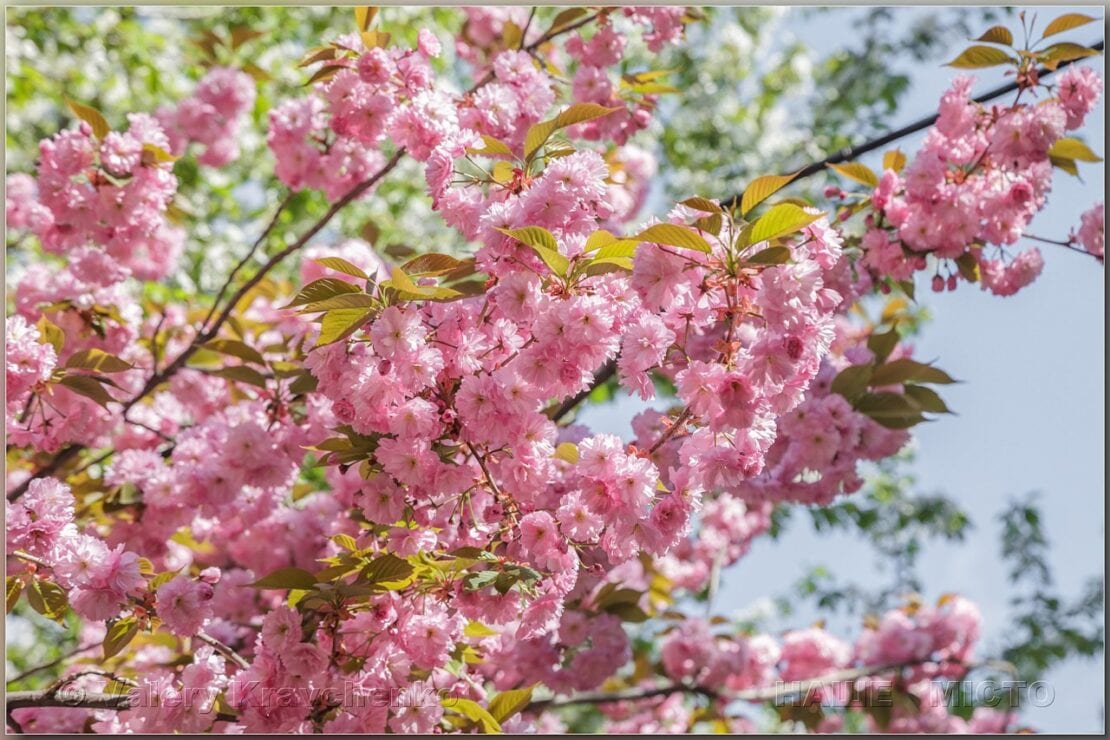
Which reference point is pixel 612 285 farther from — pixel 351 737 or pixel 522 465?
pixel 351 737

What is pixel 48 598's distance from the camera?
5.45 ft

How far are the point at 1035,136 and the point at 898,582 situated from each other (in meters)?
4.12

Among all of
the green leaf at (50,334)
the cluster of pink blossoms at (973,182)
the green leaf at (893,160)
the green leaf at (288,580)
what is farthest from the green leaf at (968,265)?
the green leaf at (50,334)

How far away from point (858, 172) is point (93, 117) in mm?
1672

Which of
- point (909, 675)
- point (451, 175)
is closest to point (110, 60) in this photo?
point (451, 175)

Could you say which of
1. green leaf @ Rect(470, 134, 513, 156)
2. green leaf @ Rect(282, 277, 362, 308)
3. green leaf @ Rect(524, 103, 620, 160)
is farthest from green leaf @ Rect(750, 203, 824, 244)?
green leaf @ Rect(282, 277, 362, 308)

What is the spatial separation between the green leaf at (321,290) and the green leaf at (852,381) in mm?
1086

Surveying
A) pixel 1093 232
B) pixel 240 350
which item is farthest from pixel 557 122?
pixel 1093 232

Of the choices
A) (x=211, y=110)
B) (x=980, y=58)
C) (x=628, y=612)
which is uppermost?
(x=211, y=110)

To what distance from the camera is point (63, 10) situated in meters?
4.25

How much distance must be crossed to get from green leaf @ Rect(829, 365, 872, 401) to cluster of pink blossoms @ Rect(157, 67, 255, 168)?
87.8 inches

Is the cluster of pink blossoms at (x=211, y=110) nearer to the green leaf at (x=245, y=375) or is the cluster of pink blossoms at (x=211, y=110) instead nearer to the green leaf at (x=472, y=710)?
the green leaf at (x=245, y=375)

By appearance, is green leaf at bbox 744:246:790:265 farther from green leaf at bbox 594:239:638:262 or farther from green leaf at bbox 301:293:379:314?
green leaf at bbox 301:293:379:314

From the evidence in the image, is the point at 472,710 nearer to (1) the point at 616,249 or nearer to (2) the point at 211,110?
(1) the point at 616,249
